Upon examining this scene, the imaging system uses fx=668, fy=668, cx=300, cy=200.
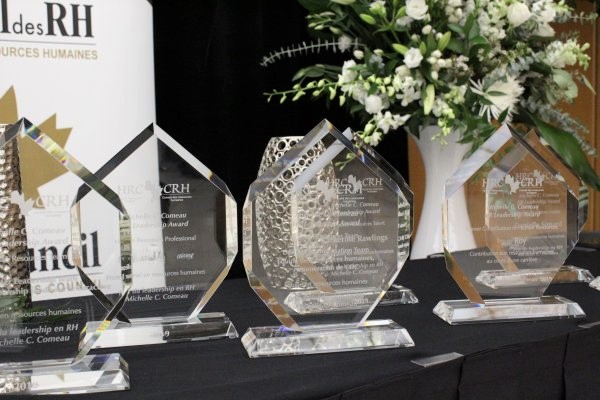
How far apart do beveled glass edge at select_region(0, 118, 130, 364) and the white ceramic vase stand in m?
0.91

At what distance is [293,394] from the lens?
0.63 metres

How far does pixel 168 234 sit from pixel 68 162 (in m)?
0.16

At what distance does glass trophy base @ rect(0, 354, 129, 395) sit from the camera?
25.6 inches

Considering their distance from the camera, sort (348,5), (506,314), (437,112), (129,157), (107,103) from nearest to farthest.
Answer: (129,157), (506,314), (437,112), (348,5), (107,103)

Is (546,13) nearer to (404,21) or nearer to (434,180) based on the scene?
(404,21)

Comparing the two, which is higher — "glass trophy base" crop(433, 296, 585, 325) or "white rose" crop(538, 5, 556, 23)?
"white rose" crop(538, 5, 556, 23)

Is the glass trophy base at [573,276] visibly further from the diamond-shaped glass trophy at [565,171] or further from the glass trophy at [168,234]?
the glass trophy at [168,234]

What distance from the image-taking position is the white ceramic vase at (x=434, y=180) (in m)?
1.51

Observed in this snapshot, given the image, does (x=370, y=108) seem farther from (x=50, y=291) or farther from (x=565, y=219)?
(x=50, y=291)

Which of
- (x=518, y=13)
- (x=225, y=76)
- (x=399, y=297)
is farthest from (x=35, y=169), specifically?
(x=225, y=76)

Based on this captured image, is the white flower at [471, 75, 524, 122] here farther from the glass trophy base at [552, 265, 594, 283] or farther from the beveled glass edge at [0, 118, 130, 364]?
the beveled glass edge at [0, 118, 130, 364]

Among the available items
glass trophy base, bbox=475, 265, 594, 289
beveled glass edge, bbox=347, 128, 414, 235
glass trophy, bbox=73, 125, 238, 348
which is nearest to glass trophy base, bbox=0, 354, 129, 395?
glass trophy, bbox=73, 125, 238, 348

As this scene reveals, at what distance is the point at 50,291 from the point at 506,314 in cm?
59

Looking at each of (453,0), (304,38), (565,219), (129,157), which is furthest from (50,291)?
(304,38)
